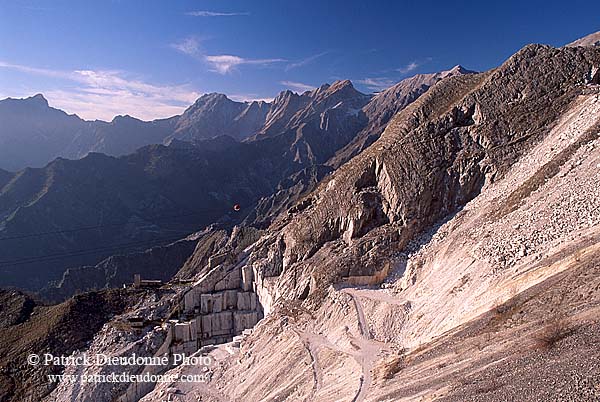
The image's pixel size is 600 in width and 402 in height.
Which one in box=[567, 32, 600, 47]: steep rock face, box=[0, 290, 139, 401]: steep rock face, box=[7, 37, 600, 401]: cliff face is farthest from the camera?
box=[567, 32, 600, 47]: steep rock face

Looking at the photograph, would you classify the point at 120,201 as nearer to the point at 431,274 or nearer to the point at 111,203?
the point at 111,203

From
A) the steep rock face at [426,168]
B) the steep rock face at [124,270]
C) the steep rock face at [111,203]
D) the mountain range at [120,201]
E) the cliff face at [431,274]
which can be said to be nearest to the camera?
the cliff face at [431,274]

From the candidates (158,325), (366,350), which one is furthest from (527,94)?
(158,325)

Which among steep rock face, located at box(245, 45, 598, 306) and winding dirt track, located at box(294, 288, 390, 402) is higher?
steep rock face, located at box(245, 45, 598, 306)

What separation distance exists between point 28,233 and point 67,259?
1701 centimetres

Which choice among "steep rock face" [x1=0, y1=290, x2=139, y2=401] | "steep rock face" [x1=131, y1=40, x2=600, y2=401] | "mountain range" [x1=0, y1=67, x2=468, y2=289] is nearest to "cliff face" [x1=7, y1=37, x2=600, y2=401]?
"steep rock face" [x1=131, y1=40, x2=600, y2=401]

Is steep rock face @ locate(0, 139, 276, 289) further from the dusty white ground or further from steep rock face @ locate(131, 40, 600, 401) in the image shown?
the dusty white ground

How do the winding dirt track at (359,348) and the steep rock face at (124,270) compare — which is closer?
the winding dirt track at (359,348)

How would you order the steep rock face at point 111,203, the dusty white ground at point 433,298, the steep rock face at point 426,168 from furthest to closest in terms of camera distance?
the steep rock face at point 111,203
the steep rock face at point 426,168
the dusty white ground at point 433,298

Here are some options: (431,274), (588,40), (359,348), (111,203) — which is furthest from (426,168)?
(111,203)

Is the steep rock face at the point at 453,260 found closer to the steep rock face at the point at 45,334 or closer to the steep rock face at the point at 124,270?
the steep rock face at the point at 45,334

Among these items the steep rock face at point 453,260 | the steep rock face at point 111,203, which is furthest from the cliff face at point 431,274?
the steep rock face at point 111,203

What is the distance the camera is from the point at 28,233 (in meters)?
128

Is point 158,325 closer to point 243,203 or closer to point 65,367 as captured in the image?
point 65,367
